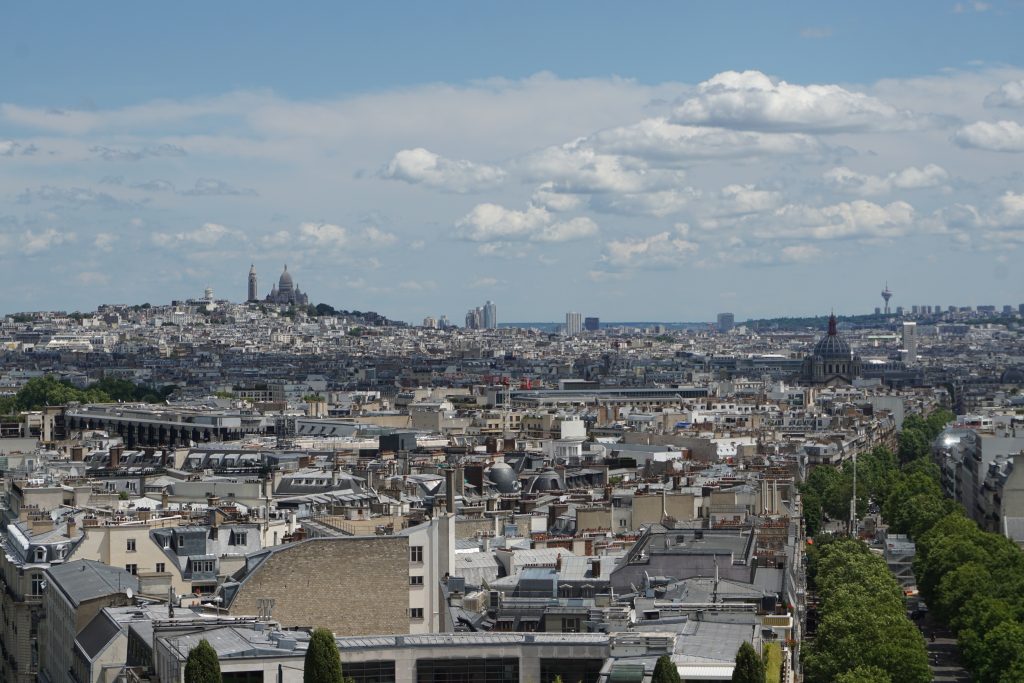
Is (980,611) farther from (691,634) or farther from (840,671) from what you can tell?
(691,634)

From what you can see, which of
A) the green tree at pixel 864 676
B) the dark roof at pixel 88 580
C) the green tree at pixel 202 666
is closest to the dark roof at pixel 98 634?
the dark roof at pixel 88 580

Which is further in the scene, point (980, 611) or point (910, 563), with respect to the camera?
point (910, 563)

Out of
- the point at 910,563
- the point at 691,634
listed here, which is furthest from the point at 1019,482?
the point at 691,634

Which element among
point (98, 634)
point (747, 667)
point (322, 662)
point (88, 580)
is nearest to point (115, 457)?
point (88, 580)

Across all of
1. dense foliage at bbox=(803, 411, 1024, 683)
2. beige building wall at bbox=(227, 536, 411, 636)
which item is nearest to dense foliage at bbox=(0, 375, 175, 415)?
dense foliage at bbox=(803, 411, 1024, 683)

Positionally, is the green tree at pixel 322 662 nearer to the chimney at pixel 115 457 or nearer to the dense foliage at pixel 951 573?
the dense foliage at pixel 951 573
